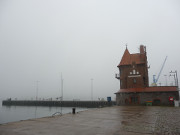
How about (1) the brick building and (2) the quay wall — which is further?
(2) the quay wall

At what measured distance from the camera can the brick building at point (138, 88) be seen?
1485 inches

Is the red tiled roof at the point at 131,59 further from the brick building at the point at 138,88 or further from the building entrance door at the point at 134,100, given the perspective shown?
the building entrance door at the point at 134,100

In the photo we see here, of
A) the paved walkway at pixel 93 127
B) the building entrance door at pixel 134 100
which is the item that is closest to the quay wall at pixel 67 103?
the building entrance door at pixel 134 100

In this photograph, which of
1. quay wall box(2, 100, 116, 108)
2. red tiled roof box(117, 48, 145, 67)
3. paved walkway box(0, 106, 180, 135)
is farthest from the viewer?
quay wall box(2, 100, 116, 108)

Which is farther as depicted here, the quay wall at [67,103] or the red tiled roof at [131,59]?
the quay wall at [67,103]

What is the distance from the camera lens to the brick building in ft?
124

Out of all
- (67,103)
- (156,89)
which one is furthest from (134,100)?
(67,103)

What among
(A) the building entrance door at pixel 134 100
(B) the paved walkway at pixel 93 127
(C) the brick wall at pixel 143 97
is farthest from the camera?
(A) the building entrance door at pixel 134 100

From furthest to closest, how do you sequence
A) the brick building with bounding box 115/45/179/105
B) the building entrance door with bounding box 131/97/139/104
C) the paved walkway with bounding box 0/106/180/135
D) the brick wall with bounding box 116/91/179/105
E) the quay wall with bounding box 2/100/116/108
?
the quay wall with bounding box 2/100/116/108 < the building entrance door with bounding box 131/97/139/104 < the brick building with bounding box 115/45/179/105 < the brick wall with bounding box 116/91/179/105 < the paved walkway with bounding box 0/106/180/135

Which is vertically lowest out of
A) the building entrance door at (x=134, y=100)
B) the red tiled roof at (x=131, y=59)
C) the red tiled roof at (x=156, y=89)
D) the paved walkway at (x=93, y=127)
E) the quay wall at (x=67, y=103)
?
the quay wall at (x=67, y=103)

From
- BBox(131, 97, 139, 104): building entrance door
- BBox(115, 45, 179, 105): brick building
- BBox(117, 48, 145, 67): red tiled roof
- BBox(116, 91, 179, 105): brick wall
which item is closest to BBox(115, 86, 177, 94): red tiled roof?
BBox(115, 45, 179, 105): brick building

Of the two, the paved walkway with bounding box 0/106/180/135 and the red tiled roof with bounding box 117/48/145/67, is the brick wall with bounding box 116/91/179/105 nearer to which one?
the red tiled roof with bounding box 117/48/145/67

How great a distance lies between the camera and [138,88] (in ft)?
137

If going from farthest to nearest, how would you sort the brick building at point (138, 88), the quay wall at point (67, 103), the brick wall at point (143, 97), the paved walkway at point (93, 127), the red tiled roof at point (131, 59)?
the quay wall at point (67, 103) < the red tiled roof at point (131, 59) < the brick building at point (138, 88) < the brick wall at point (143, 97) < the paved walkway at point (93, 127)
